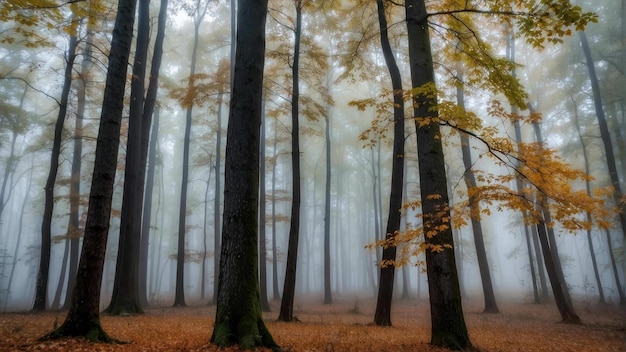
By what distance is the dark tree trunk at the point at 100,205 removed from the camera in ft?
17.9

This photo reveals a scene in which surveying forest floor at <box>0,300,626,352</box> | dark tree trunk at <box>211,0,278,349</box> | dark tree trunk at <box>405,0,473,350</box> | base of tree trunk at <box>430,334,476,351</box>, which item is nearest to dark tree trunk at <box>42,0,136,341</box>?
forest floor at <box>0,300,626,352</box>

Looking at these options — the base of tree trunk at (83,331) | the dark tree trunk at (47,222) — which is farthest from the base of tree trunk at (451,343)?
the dark tree trunk at (47,222)

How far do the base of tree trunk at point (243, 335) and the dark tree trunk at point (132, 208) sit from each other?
26.9 ft

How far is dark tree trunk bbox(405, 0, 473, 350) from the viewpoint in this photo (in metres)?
6.35

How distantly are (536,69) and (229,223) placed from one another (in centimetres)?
2375

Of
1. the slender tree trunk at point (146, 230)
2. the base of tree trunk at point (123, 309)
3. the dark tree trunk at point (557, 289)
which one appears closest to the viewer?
the base of tree trunk at point (123, 309)

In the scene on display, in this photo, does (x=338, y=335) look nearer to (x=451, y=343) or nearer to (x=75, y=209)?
(x=451, y=343)

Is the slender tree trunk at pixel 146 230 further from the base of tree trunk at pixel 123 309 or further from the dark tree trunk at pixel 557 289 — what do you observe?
the dark tree trunk at pixel 557 289

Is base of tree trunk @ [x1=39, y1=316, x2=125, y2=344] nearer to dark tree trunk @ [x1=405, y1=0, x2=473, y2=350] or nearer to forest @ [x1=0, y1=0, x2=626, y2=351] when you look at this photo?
forest @ [x1=0, y1=0, x2=626, y2=351]

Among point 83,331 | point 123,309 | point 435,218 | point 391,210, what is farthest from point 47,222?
point 435,218

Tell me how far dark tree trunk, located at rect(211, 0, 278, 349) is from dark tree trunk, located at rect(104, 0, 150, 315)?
7.35m

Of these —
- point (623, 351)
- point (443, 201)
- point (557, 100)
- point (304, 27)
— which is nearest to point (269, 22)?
point (304, 27)

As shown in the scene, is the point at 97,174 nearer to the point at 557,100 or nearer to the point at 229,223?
the point at 229,223

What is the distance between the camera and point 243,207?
529 centimetres
